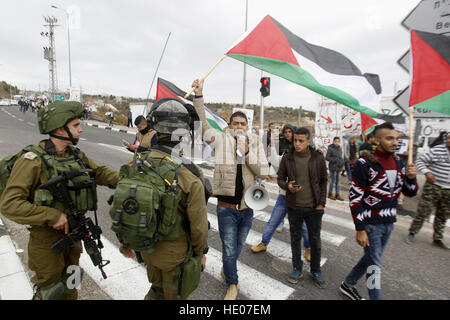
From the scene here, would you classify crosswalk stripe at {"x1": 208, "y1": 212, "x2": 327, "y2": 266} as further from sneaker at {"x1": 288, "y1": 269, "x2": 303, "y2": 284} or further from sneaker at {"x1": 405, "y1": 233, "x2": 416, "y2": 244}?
sneaker at {"x1": 405, "y1": 233, "x2": 416, "y2": 244}

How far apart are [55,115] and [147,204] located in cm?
125

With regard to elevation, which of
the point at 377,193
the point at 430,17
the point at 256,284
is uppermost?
the point at 430,17

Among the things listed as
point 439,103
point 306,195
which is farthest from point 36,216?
point 439,103

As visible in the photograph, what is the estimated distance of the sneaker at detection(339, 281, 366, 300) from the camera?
284 cm

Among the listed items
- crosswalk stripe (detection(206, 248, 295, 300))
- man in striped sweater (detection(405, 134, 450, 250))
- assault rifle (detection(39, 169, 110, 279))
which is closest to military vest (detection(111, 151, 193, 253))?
assault rifle (detection(39, 169, 110, 279))

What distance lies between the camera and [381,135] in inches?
101

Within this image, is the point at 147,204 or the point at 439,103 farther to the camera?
the point at 439,103

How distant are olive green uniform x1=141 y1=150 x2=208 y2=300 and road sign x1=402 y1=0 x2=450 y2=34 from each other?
4430mm

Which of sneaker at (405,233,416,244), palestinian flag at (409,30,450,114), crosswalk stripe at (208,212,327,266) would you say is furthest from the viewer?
sneaker at (405,233,416,244)

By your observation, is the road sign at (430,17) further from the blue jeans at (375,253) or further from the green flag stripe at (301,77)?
the blue jeans at (375,253)

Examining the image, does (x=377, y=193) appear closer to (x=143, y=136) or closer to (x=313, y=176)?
(x=313, y=176)

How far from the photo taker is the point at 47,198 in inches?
76.6

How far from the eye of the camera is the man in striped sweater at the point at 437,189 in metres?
4.11
